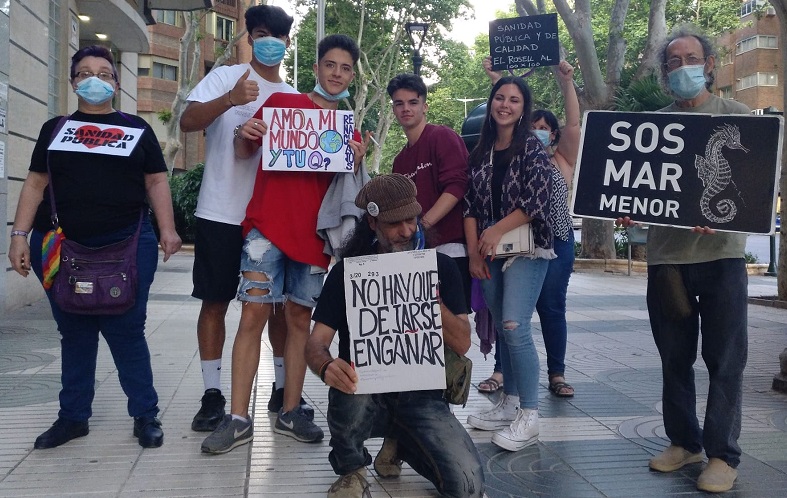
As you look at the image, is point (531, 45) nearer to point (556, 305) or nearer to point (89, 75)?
point (556, 305)

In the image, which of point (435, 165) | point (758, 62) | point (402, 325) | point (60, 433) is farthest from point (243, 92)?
point (758, 62)

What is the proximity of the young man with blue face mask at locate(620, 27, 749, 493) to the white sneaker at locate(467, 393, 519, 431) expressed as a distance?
0.99 m

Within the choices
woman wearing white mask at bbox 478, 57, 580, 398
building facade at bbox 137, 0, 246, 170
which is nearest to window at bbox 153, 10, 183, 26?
building facade at bbox 137, 0, 246, 170

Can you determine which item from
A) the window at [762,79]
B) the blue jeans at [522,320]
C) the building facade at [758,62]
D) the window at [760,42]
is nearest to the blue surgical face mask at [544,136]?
the blue jeans at [522,320]

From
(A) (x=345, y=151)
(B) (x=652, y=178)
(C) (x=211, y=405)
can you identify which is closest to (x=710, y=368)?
(B) (x=652, y=178)

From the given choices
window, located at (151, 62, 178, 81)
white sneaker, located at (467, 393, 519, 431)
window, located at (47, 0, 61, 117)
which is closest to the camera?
white sneaker, located at (467, 393, 519, 431)

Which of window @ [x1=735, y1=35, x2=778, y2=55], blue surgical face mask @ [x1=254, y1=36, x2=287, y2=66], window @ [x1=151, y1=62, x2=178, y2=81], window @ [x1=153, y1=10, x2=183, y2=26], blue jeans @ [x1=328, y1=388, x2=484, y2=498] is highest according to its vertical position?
window @ [x1=735, y1=35, x2=778, y2=55]

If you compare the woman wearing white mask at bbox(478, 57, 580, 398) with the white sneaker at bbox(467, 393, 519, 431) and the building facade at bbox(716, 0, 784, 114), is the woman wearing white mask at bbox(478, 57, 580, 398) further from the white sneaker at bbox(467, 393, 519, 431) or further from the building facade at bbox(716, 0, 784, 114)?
the building facade at bbox(716, 0, 784, 114)

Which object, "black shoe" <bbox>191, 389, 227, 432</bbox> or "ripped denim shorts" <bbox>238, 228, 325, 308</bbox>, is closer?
"ripped denim shorts" <bbox>238, 228, 325, 308</bbox>

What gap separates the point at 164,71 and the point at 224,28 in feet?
18.6

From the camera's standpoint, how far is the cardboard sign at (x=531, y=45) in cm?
801

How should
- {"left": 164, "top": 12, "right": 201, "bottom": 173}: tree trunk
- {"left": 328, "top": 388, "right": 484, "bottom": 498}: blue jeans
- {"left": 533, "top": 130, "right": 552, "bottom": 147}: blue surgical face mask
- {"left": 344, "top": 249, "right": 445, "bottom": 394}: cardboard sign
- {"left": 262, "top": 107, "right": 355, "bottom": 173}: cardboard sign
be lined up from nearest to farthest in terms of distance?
{"left": 328, "top": 388, "right": 484, "bottom": 498}: blue jeans
{"left": 344, "top": 249, "right": 445, "bottom": 394}: cardboard sign
{"left": 262, "top": 107, "right": 355, "bottom": 173}: cardboard sign
{"left": 533, "top": 130, "right": 552, "bottom": 147}: blue surgical face mask
{"left": 164, "top": 12, "right": 201, "bottom": 173}: tree trunk

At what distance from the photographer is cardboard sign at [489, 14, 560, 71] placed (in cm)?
801

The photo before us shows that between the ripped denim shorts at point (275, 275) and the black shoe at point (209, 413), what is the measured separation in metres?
0.66
